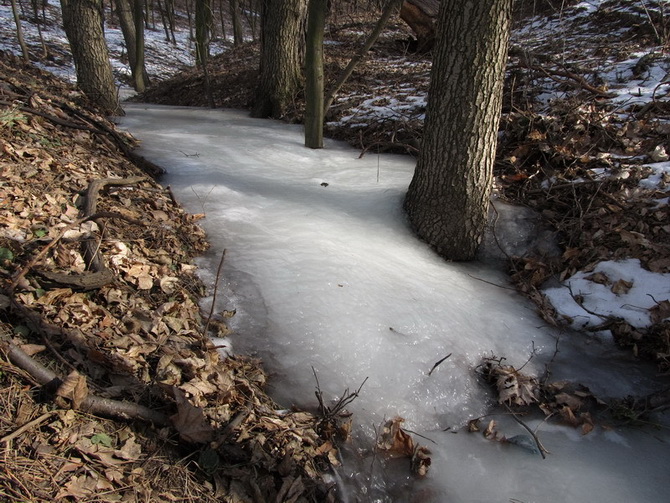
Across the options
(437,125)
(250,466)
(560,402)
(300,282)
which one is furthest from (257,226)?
(560,402)

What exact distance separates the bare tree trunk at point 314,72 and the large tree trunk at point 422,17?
15.9ft

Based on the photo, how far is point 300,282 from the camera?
321 centimetres

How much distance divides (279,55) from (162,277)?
5895mm

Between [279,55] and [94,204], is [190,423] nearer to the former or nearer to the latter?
[94,204]

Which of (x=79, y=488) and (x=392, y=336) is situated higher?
(x=79, y=488)

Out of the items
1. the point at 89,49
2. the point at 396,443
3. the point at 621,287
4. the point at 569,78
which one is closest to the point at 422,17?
the point at 569,78

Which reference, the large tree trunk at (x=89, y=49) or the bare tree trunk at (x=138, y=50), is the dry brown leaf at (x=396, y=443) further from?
the bare tree trunk at (x=138, y=50)

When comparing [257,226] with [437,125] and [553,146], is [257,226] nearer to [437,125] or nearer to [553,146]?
[437,125]

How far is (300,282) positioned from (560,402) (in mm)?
2008

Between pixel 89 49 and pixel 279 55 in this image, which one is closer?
pixel 89 49

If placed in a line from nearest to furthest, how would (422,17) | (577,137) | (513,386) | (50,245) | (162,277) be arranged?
(50,245)
(513,386)
(162,277)
(577,137)
(422,17)

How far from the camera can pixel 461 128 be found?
3807 millimetres

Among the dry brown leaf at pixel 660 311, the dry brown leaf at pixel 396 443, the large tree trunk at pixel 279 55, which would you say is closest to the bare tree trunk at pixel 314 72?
the large tree trunk at pixel 279 55

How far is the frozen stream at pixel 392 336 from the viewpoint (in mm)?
2270
